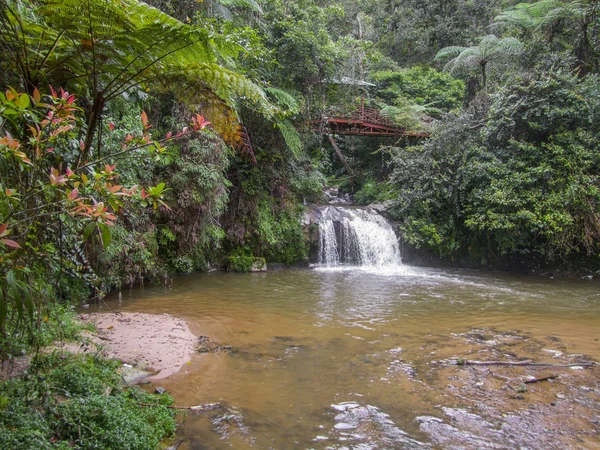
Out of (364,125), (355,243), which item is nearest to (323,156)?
(364,125)

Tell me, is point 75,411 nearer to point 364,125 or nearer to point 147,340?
point 147,340

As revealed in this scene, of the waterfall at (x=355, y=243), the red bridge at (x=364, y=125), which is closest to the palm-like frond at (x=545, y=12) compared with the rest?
the red bridge at (x=364, y=125)

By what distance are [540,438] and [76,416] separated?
11.8ft

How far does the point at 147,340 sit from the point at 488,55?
15.5 meters

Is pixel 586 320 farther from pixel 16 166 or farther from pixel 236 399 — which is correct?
pixel 16 166

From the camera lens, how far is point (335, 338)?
19.3 feet

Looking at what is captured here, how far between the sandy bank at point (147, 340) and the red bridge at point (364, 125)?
418 inches

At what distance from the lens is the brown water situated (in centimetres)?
362

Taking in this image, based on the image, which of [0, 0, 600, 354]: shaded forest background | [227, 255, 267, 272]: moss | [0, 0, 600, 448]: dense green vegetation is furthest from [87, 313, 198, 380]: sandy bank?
[227, 255, 267, 272]: moss

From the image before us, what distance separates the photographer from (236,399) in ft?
13.0

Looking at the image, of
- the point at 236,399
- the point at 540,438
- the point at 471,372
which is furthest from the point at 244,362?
the point at 540,438

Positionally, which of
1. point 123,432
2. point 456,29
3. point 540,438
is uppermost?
point 456,29

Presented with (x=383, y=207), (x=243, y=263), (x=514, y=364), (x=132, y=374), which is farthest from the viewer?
(x=383, y=207)

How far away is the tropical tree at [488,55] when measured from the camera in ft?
45.8
